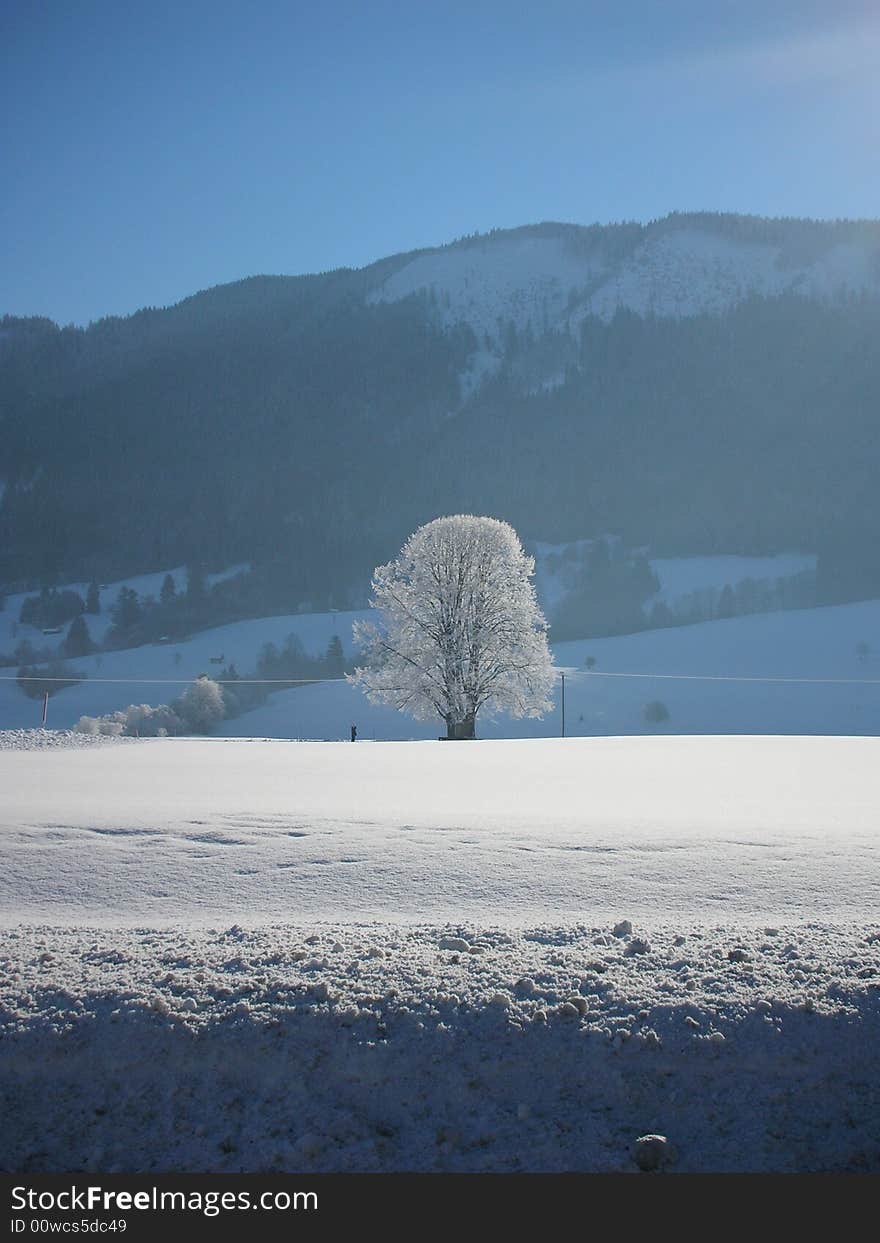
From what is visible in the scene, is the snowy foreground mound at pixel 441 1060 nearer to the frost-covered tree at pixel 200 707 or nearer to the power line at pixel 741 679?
the frost-covered tree at pixel 200 707

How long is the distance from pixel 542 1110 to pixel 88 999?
195 cm

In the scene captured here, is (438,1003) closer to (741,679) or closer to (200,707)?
(200,707)

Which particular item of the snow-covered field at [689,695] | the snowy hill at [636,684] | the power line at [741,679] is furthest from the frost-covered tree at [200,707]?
the power line at [741,679]

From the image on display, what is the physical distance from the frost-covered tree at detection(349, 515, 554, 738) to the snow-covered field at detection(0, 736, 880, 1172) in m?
26.9

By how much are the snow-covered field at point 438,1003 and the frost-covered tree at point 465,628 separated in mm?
Answer: 26921

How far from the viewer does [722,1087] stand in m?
3.42

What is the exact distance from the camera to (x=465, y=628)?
3409 cm

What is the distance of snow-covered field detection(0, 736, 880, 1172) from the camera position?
127 inches

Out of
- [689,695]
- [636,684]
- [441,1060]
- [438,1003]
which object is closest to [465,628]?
[438,1003]

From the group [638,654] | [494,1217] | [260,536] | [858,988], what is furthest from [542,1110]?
[260,536]

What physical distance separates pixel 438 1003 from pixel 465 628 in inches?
1196

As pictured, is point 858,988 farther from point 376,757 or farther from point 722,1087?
point 376,757

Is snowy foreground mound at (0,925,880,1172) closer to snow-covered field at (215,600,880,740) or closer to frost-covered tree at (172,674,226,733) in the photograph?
snow-covered field at (215,600,880,740)

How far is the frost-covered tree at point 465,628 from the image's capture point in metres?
33.9
